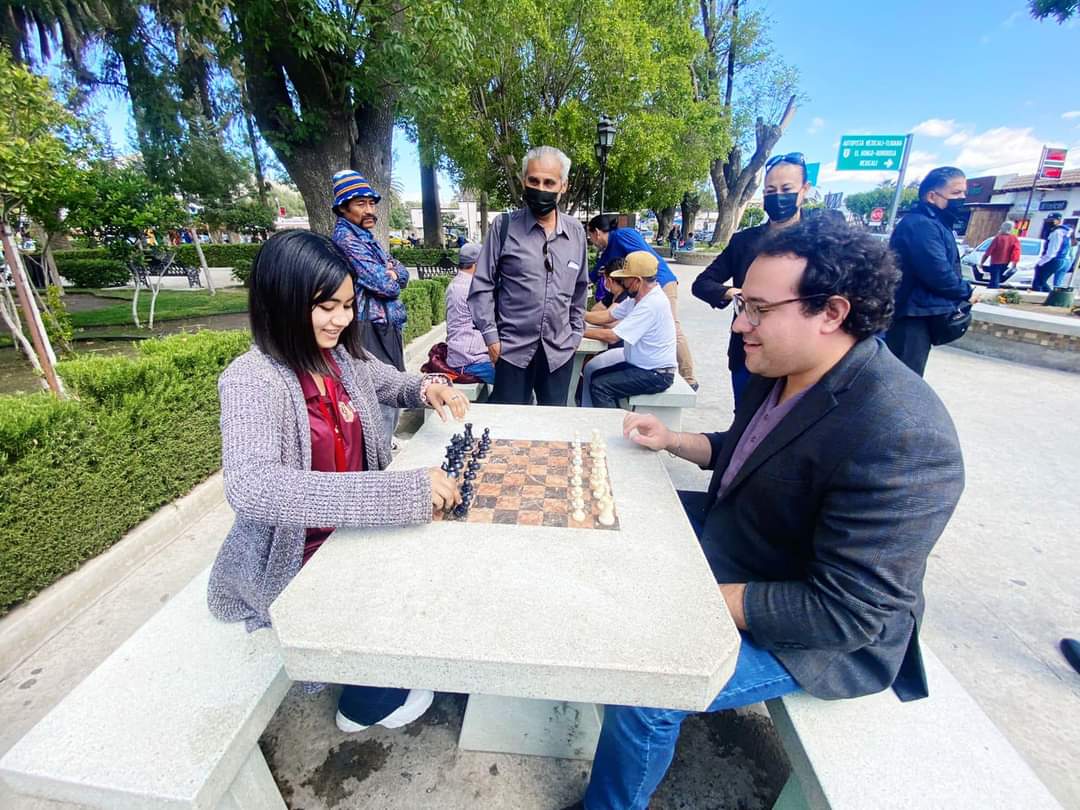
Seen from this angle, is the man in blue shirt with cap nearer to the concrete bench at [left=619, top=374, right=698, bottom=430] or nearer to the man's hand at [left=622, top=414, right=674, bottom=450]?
the concrete bench at [left=619, top=374, right=698, bottom=430]

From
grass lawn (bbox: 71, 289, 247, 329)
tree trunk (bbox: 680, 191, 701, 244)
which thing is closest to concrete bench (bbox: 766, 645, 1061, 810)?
grass lawn (bbox: 71, 289, 247, 329)

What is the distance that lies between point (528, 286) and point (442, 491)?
203 centimetres

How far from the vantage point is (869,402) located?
1.26m

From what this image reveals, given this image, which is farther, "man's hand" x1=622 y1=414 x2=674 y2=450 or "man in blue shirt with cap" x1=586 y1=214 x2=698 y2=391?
"man in blue shirt with cap" x1=586 y1=214 x2=698 y2=391

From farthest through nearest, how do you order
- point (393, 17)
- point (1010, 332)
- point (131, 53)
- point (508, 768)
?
1. point (131, 53)
2. point (1010, 332)
3. point (393, 17)
4. point (508, 768)

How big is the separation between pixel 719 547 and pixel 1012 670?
188 centimetres

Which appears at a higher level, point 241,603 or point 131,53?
point 131,53

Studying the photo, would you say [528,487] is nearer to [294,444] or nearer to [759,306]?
[294,444]

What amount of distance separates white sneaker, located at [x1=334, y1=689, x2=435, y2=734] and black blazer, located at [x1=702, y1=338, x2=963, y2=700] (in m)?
1.41

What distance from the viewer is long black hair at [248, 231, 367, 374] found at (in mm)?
1470

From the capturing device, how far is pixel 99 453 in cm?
269

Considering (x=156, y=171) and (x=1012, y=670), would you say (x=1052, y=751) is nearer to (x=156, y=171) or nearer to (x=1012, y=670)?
(x=1012, y=670)

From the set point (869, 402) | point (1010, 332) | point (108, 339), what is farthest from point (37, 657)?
point (1010, 332)

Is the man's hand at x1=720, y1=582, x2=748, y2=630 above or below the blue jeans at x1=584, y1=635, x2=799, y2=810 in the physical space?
above
